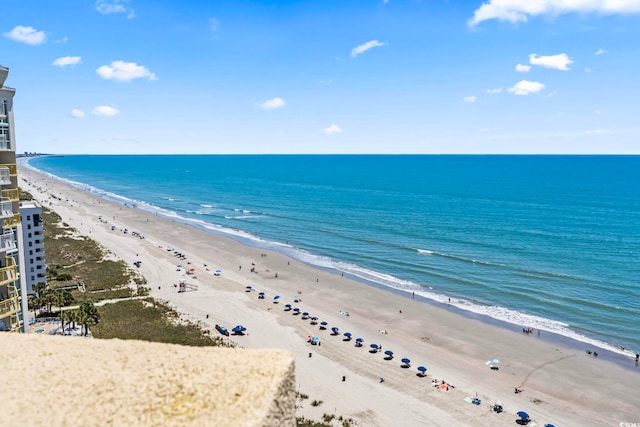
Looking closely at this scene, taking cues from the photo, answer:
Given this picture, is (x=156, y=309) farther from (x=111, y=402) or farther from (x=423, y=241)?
(x=423, y=241)

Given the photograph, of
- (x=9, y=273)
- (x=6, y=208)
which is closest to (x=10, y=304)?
(x=9, y=273)

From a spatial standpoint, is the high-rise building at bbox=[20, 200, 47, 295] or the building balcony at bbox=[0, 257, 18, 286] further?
the high-rise building at bbox=[20, 200, 47, 295]

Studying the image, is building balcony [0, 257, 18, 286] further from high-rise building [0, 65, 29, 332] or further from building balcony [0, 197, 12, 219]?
building balcony [0, 197, 12, 219]

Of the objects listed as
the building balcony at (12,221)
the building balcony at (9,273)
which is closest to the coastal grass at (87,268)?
the building balcony at (9,273)

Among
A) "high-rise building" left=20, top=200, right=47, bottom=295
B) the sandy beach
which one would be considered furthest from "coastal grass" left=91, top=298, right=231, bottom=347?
"high-rise building" left=20, top=200, right=47, bottom=295

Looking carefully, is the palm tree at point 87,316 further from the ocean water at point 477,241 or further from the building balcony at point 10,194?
the ocean water at point 477,241

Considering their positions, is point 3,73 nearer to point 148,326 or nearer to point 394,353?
point 148,326
